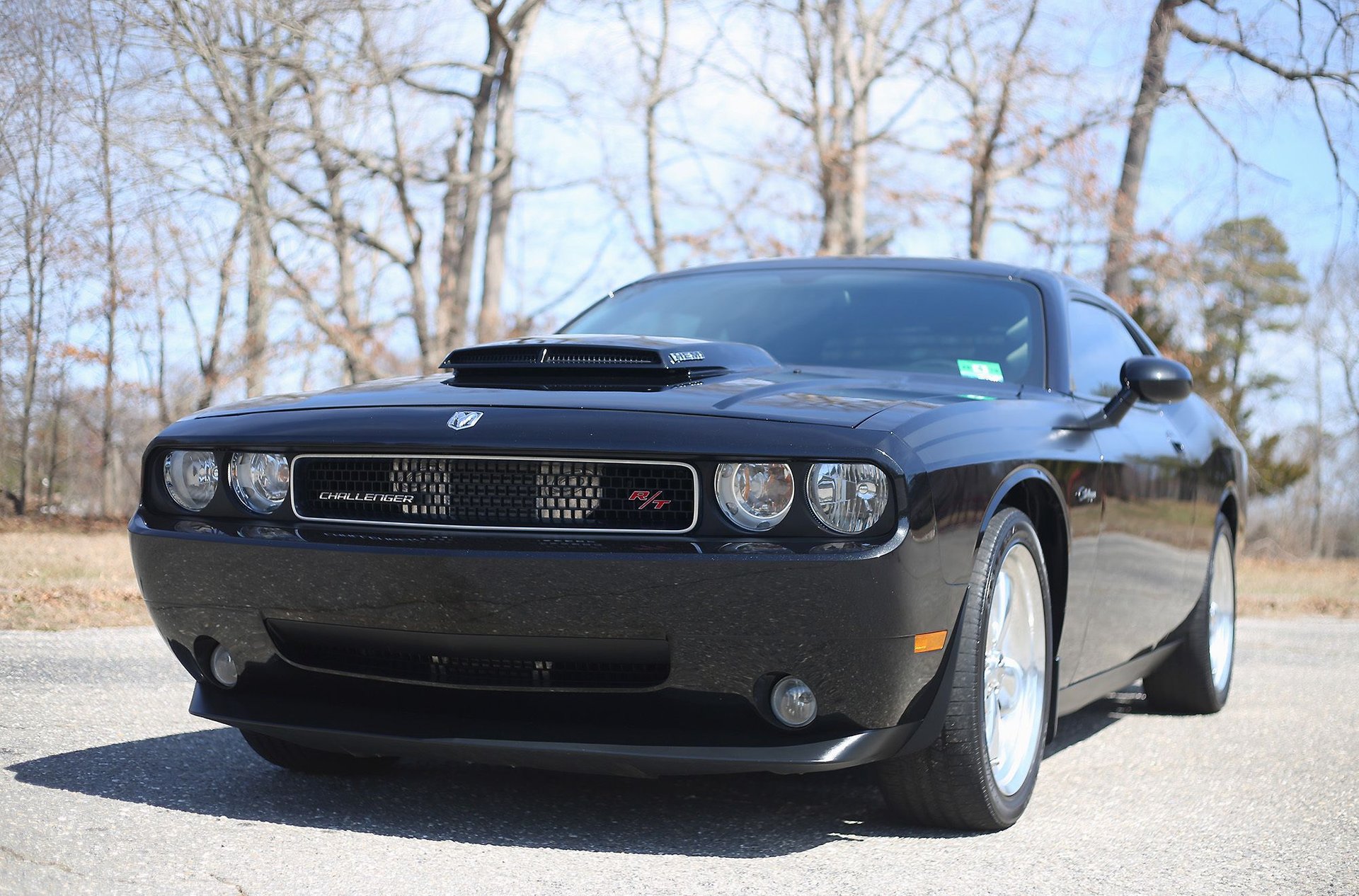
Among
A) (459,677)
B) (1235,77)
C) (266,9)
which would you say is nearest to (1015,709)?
(459,677)

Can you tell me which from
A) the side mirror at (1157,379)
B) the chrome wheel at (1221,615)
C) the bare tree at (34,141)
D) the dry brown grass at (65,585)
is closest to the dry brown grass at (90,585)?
the dry brown grass at (65,585)

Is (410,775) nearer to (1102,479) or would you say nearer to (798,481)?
(798,481)

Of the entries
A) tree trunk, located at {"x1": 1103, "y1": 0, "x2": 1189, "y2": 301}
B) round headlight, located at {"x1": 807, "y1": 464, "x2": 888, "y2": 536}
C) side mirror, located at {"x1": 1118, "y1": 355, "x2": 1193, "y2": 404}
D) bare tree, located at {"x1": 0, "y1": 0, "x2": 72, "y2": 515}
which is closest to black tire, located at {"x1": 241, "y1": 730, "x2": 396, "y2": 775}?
round headlight, located at {"x1": 807, "y1": 464, "x2": 888, "y2": 536}

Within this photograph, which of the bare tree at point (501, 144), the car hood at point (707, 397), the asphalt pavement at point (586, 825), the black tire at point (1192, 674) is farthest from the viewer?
the bare tree at point (501, 144)

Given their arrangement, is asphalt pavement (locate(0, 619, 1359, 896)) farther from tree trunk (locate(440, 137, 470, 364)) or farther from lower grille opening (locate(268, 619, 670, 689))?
tree trunk (locate(440, 137, 470, 364))

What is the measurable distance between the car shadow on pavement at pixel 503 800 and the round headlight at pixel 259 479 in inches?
27.2

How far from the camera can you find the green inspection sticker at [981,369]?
4000mm

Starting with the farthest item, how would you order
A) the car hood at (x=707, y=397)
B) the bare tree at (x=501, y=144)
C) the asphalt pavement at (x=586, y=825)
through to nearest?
1. the bare tree at (x=501, y=144)
2. the car hood at (x=707, y=397)
3. the asphalt pavement at (x=586, y=825)

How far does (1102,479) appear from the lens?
13.0 feet

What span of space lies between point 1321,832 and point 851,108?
15107 millimetres

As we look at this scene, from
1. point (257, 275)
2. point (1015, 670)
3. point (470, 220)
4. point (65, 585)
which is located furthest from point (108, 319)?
point (1015, 670)

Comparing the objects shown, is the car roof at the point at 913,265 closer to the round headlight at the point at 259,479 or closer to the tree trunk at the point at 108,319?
the round headlight at the point at 259,479

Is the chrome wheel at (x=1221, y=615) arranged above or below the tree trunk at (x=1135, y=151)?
below

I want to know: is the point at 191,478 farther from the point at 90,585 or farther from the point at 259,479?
the point at 90,585
